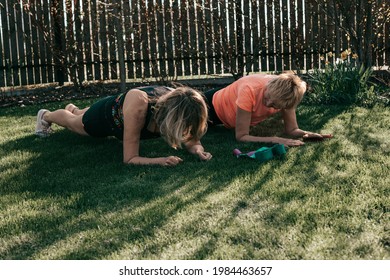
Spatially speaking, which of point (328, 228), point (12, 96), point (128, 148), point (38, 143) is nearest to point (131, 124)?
point (128, 148)

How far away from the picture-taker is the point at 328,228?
2.81 m

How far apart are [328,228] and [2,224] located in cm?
168

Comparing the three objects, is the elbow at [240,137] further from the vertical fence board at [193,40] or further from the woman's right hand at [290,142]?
the vertical fence board at [193,40]

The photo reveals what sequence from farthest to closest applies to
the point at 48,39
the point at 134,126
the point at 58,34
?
the point at 58,34
the point at 48,39
the point at 134,126

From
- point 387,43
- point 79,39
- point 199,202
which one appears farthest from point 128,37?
point 199,202

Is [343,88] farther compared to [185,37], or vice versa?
[185,37]

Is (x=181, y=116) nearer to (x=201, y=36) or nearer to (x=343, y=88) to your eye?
(x=343, y=88)

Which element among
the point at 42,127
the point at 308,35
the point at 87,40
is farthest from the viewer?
the point at 308,35

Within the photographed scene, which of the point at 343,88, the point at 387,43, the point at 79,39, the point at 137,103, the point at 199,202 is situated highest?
the point at 79,39

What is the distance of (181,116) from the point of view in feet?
12.2

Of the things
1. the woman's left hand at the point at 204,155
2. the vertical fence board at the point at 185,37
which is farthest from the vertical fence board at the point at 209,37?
A: the woman's left hand at the point at 204,155

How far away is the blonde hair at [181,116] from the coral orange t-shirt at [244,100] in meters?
0.84

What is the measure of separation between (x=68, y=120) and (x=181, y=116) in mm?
1724

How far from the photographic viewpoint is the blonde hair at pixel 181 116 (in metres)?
3.72
